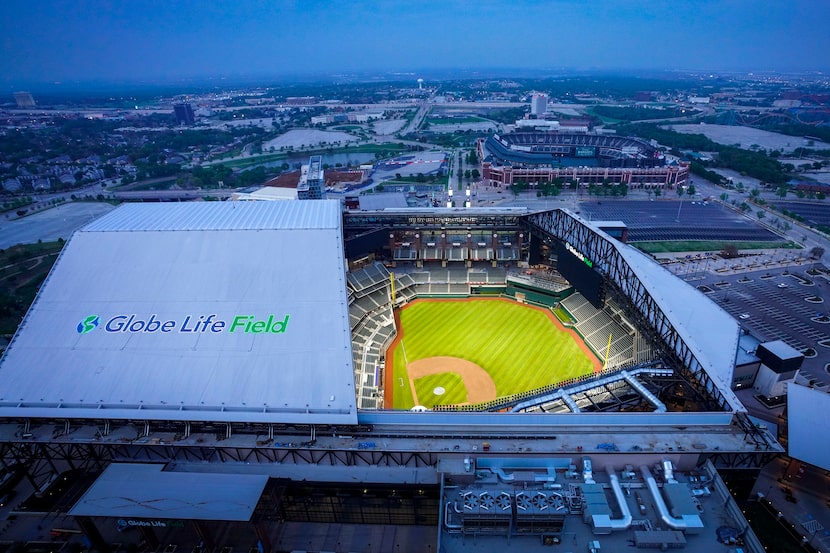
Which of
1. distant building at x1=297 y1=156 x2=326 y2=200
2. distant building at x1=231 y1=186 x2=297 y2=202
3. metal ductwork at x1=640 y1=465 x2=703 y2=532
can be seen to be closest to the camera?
metal ductwork at x1=640 y1=465 x2=703 y2=532

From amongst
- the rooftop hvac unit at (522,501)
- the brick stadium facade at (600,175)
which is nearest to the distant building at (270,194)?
the brick stadium facade at (600,175)

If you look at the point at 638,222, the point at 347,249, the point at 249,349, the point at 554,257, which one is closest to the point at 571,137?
the point at 638,222

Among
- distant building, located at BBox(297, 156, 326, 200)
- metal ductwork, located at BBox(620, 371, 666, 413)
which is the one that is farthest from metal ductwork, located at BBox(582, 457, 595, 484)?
distant building, located at BBox(297, 156, 326, 200)

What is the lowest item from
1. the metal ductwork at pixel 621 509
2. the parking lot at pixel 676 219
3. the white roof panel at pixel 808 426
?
the white roof panel at pixel 808 426

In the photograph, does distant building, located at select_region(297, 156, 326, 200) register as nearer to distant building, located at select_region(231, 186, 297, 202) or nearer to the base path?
distant building, located at select_region(231, 186, 297, 202)

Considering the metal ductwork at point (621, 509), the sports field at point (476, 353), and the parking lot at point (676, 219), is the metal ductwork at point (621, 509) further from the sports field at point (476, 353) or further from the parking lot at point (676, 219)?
the parking lot at point (676, 219)

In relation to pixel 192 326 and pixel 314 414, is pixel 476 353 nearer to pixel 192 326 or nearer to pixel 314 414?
pixel 314 414
